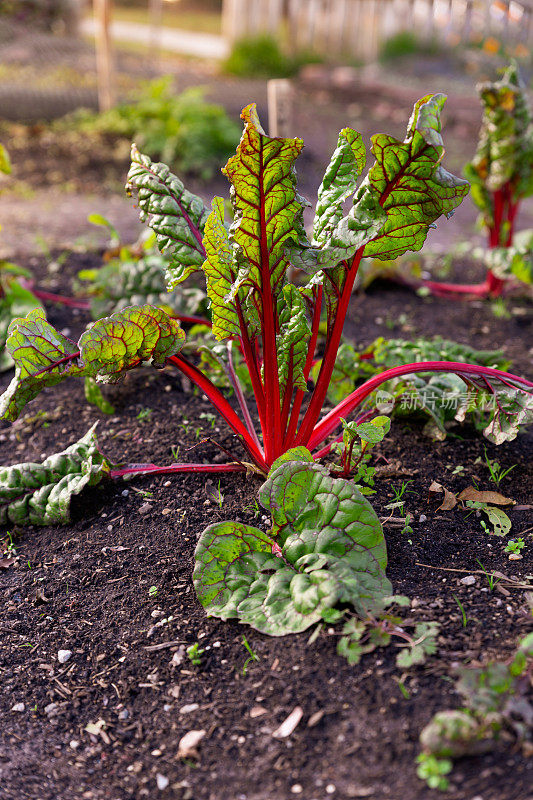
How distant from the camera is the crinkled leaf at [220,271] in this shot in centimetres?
219

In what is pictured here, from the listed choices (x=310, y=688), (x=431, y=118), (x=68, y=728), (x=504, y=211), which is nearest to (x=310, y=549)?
(x=310, y=688)

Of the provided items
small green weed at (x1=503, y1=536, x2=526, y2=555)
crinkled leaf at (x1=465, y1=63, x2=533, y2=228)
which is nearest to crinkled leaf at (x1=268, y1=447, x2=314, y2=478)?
small green weed at (x1=503, y1=536, x2=526, y2=555)

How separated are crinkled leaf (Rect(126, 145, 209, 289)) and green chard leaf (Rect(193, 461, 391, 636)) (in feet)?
2.73

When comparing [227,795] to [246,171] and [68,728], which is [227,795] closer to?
[68,728]

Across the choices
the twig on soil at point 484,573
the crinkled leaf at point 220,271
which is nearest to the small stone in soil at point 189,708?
the twig on soil at point 484,573

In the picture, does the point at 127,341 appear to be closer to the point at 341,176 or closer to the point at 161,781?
the point at 341,176

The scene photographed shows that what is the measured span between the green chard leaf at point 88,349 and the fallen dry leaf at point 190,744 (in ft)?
3.35

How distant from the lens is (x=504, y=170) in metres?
3.81

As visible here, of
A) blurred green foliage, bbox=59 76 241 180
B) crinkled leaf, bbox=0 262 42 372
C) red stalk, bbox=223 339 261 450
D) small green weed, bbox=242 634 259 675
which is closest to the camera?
small green weed, bbox=242 634 259 675

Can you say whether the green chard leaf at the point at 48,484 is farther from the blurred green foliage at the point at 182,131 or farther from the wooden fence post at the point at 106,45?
the wooden fence post at the point at 106,45

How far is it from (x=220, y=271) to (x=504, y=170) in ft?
7.36

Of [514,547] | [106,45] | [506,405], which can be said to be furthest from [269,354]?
[106,45]

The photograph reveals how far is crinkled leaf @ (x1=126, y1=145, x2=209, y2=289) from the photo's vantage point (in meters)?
2.41

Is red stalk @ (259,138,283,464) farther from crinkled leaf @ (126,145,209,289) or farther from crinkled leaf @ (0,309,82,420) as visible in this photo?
crinkled leaf @ (0,309,82,420)
